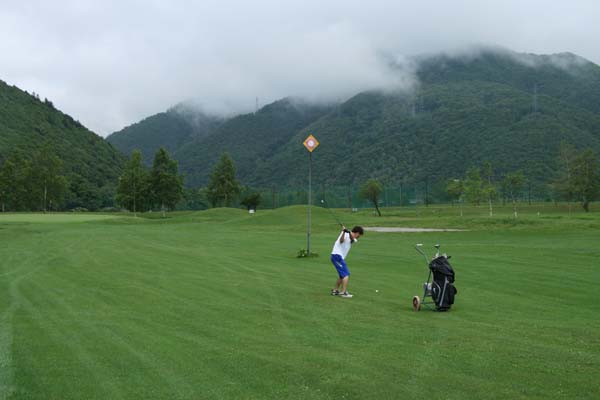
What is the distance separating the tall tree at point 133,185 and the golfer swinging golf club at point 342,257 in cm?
7440

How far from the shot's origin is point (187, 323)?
31.8ft

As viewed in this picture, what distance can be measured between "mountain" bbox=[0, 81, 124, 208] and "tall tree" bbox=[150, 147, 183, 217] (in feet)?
96.1

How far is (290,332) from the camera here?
9031 millimetres

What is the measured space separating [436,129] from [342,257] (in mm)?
106579

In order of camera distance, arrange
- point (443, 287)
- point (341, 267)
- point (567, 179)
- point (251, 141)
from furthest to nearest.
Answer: point (251, 141) < point (567, 179) < point (341, 267) < point (443, 287)

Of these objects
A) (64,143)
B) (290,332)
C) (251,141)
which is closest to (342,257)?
(290,332)

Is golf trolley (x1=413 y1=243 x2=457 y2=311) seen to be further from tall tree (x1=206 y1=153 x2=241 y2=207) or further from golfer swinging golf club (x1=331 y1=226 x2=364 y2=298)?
tall tree (x1=206 y1=153 x2=241 y2=207)

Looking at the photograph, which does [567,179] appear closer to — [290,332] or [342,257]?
[342,257]

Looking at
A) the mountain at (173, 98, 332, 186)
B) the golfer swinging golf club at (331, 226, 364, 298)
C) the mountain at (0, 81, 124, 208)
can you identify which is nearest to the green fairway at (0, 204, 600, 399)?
the golfer swinging golf club at (331, 226, 364, 298)

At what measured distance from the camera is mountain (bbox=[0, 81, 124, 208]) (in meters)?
112

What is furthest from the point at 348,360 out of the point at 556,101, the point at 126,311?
the point at 556,101

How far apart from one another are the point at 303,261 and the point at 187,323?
1182cm

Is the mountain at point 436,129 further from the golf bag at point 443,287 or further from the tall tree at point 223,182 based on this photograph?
the golf bag at point 443,287

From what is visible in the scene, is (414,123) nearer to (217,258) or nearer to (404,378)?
(217,258)
